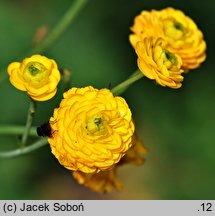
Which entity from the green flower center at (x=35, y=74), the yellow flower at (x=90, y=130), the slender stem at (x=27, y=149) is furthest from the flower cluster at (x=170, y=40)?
the slender stem at (x=27, y=149)

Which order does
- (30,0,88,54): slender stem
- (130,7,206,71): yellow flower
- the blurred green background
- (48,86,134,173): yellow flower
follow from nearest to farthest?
(48,86,134,173): yellow flower
(130,7,206,71): yellow flower
(30,0,88,54): slender stem
the blurred green background

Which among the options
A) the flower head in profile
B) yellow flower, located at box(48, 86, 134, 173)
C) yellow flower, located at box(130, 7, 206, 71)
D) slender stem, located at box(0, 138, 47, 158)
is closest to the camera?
yellow flower, located at box(48, 86, 134, 173)

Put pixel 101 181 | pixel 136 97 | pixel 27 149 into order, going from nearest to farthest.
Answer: pixel 27 149
pixel 101 181
pixel 136 97

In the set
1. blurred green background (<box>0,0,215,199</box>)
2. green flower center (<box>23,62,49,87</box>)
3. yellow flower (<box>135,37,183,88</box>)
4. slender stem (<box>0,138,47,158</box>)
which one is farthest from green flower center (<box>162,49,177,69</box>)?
blurred green background (<box>0,0,215,199</box>)

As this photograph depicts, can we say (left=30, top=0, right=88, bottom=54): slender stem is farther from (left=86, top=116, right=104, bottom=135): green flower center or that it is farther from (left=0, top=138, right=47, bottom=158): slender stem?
(left=86, top=116, right=104, bottom=135): green flower center

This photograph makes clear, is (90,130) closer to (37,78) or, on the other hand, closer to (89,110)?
(89,110)

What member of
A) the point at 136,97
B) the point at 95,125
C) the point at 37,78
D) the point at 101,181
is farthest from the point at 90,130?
the point at 136,97
